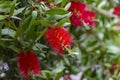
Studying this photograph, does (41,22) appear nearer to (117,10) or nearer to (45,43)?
(45,43)

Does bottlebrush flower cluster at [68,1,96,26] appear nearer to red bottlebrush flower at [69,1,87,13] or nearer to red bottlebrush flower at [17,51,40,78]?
red bottlebrush flower at [69,1,87,13]

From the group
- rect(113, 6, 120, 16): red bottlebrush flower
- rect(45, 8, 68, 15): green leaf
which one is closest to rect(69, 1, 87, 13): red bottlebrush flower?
rect(45, 8, 68, 15): green leaf

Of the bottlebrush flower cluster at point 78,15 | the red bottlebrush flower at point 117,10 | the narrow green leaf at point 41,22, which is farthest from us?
the red bottlebrush flower at point 117,10

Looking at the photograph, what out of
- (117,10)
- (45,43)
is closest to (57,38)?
(45,43)

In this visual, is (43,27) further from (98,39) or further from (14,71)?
(98,39)

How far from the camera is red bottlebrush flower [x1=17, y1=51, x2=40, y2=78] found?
893 mm

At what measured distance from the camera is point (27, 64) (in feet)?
2.93

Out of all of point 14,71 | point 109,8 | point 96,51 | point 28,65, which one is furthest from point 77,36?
point 28,65

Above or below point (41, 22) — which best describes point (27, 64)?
below

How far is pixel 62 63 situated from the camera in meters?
1.19

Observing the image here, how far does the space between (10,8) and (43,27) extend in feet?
0.40

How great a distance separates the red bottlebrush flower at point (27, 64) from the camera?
0.89 m

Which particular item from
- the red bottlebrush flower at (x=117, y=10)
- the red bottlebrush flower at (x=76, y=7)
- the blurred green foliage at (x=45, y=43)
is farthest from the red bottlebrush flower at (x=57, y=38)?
the red bottlebrush flower at (x=117, y=10)

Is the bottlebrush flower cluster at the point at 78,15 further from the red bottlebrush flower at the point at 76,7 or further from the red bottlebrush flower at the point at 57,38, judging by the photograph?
the red bottlebrush flower at the point at 57,38
